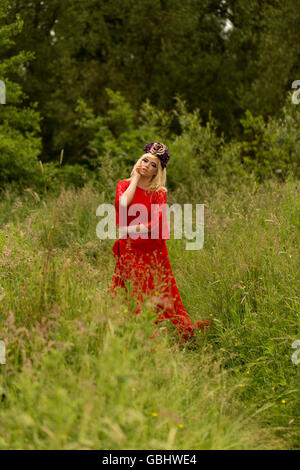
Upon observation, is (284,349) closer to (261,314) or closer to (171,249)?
(261,314)

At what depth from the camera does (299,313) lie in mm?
4062

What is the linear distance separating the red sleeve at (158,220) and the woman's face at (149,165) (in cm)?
20

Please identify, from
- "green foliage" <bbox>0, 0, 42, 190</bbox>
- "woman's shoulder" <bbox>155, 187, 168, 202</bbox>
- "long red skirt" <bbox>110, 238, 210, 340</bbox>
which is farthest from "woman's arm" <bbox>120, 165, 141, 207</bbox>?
"green foliage" <bbox>0, 0, 42, 190</bbox>

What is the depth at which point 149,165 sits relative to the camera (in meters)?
4.67

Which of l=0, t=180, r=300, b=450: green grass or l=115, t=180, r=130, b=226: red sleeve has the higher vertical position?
l=115, t=180, r=130, b=226: red sleeve

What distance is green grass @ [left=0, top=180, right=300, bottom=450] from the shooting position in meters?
2.42

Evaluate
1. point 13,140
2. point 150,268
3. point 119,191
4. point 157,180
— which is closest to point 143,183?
point 157,180

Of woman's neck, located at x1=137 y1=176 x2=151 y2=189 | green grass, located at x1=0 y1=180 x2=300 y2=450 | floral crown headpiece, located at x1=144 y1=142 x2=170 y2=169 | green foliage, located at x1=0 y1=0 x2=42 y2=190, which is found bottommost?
green grass, located at x1=0 y1=180 x2=300 y2=450

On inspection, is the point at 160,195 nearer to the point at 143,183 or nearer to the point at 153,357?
the point at 143,183

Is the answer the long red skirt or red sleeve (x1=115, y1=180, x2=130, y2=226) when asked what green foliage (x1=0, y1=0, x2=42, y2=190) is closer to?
red sleeve (x1=115, y1=180, x2=130, y2=226)

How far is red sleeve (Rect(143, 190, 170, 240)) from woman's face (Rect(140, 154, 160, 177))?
0.20m

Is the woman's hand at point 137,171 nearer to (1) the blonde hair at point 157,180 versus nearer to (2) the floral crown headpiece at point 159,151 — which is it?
(1) the blonde hair at point 157,180
